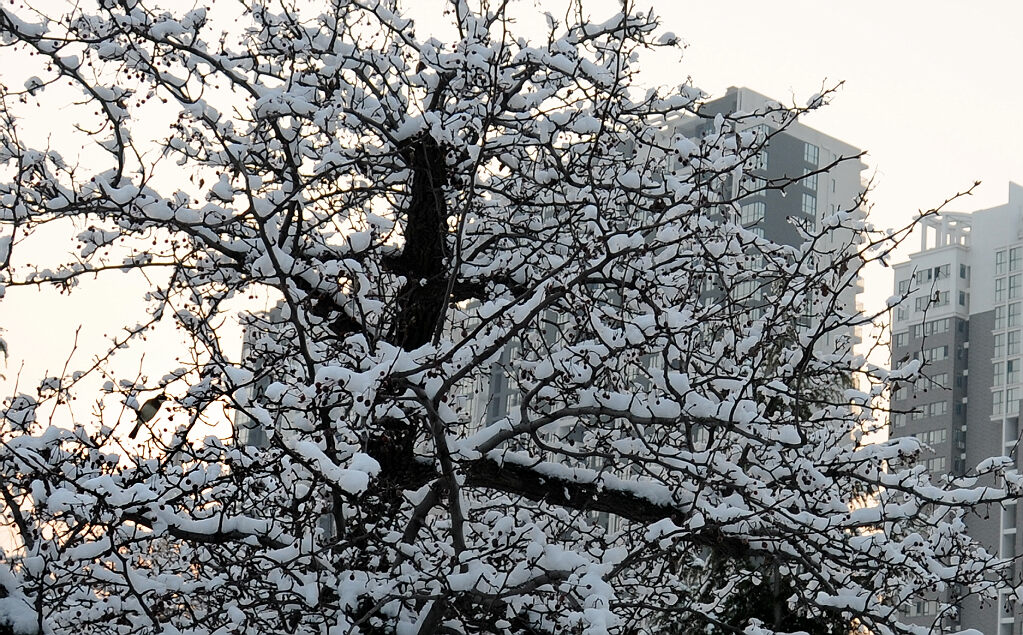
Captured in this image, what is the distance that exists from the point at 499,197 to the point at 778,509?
476 centimetres

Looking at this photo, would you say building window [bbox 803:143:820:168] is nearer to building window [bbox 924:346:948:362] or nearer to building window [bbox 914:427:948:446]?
building window [bbox 924:346:948:362]

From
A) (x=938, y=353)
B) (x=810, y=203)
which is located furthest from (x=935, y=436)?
(x=810, y=203)

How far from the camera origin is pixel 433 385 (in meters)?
5.85

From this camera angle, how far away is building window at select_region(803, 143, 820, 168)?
78938 mm

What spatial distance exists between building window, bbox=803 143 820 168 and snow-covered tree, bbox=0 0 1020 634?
72919 millimetres

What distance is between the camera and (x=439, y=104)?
8.23 meters

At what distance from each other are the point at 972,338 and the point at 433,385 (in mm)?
88103

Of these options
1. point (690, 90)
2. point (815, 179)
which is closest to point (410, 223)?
point (690, 90)

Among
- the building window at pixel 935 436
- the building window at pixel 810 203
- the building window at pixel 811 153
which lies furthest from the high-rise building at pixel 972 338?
the building window at pixel 811 153

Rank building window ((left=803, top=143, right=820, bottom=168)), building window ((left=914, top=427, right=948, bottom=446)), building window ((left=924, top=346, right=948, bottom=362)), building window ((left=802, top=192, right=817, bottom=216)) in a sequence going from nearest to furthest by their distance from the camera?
building window ((left=803, top=143, right=820, bottom=168)), building window ((left=802, top=192, right=817, bottom=216)), building window ((left=914, top=427, right=948, bottom=446)), building window ((left=924, top=346, right=948, bottom=362))

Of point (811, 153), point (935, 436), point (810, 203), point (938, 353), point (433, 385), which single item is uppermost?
point (811, 153)

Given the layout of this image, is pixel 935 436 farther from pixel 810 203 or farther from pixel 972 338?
pixel 810 203

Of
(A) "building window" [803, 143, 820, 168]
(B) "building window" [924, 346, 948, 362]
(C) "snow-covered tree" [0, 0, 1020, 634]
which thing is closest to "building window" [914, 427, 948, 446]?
(B) "building window" [924, 346, 948, 362]

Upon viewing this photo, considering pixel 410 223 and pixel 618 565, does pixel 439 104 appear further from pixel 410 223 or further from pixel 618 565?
pixel 618 565
